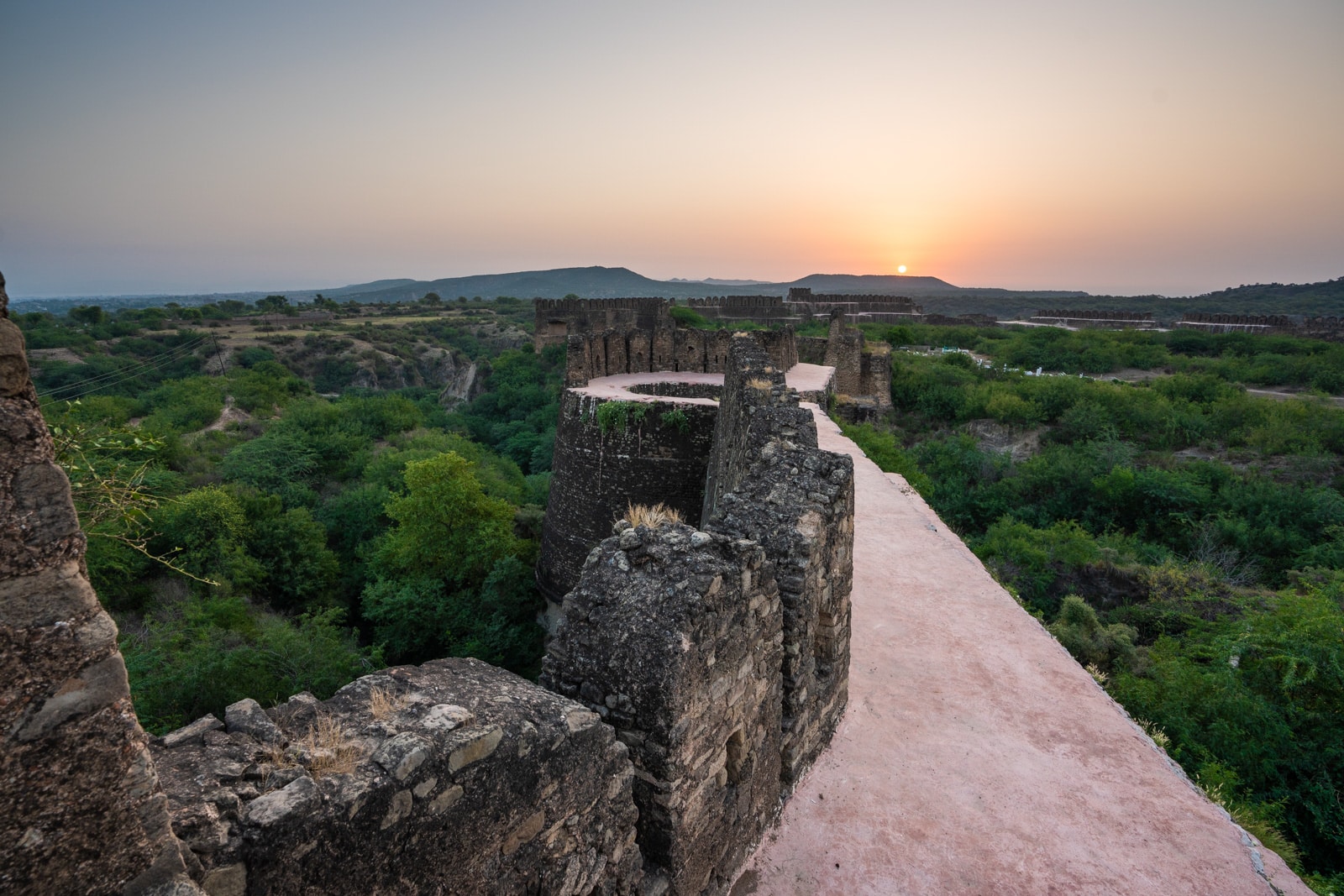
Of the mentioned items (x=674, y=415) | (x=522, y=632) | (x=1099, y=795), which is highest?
(x=674, y=415)

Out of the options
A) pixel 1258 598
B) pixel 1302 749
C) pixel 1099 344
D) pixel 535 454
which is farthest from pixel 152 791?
pixel 1099 344

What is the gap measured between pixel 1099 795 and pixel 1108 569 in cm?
753

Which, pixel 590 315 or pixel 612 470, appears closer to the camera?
pixel 612 470

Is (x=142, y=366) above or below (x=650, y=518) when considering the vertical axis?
below

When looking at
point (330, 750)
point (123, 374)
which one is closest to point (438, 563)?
point (330, 750)

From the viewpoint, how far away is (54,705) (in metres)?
1.30

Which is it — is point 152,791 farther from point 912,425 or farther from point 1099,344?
point 1099,344

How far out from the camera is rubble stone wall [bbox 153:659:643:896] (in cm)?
168

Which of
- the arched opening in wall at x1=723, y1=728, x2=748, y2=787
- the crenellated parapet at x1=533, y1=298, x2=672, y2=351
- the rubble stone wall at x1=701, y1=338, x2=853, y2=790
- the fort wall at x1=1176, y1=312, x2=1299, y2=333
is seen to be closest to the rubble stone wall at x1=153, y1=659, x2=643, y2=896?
the arched opening in wall at x1=723, y1=728, x2=748, y2=787

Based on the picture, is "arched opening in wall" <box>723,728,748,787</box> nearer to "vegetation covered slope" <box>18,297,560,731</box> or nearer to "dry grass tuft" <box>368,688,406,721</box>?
"dry grass tuft" <box>368,688,406,721</box>

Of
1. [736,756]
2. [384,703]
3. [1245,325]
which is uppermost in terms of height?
[1245,325]

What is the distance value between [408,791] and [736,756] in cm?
196

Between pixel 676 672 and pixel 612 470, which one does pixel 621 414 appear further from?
pixel 676 672

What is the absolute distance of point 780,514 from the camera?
4.15 metres
